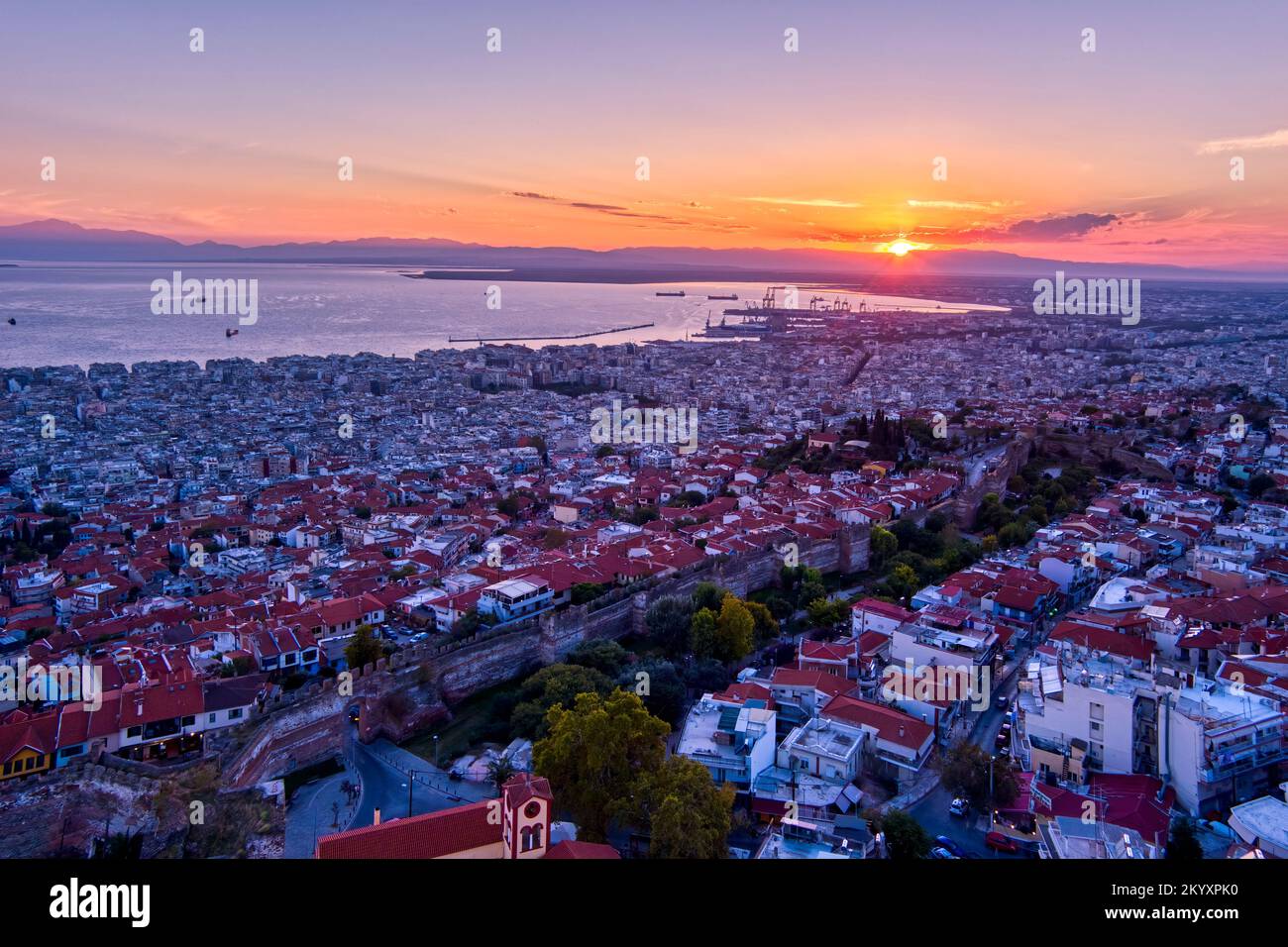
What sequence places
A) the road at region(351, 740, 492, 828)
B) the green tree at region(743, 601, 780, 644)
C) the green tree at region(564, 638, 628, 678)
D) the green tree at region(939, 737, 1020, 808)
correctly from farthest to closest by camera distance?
the green tree at region(743, 601, 780, 644) → the green tree at region(564, 638, 628, 678) → the road at region(351, 740, 492, 828) → the green tree at region(939, 737, 1020, 808)

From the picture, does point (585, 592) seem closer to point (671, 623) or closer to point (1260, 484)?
point (671, 623)

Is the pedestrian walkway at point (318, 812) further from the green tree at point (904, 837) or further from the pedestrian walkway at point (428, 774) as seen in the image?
the green tree at point (904, 837)

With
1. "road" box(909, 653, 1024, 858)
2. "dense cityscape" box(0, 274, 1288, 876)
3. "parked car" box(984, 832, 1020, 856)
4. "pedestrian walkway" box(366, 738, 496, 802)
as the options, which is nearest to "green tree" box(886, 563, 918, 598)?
"dense cityscape" box(0, 274, 1288, 876)

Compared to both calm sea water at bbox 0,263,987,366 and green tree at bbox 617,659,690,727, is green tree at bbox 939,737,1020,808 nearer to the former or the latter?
green tree at bbox 617,659,690,727

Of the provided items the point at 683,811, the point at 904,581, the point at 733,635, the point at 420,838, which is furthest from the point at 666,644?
the point at 420,838

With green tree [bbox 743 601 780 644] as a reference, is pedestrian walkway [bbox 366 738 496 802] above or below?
below
